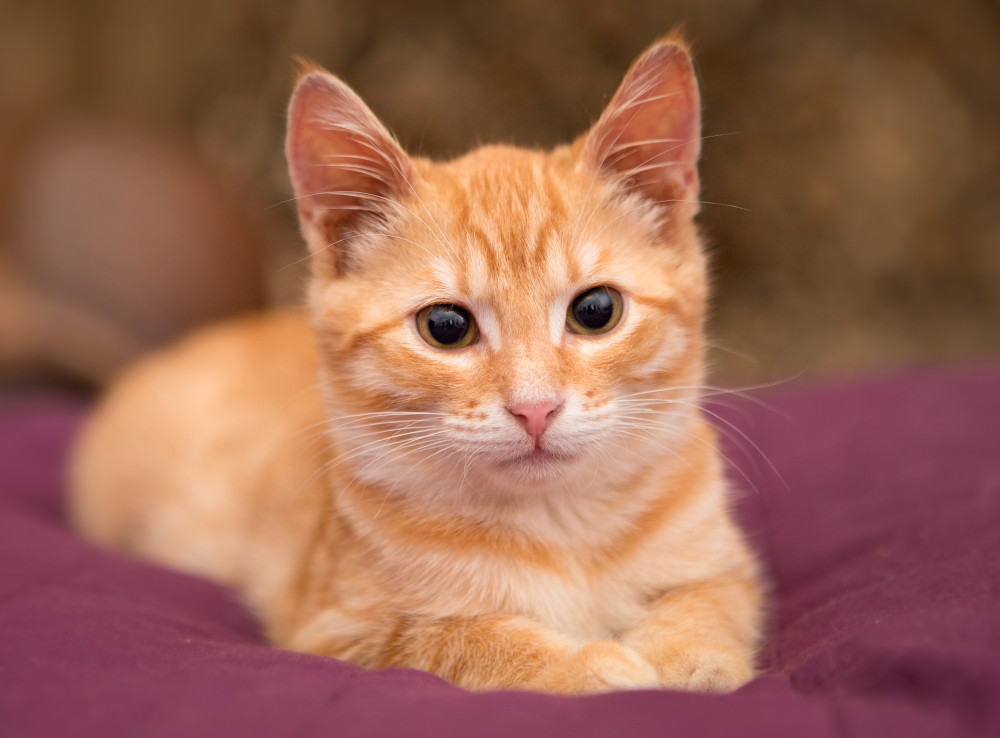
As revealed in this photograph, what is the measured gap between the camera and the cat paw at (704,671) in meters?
1.18

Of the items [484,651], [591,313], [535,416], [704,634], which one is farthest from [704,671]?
[591,313]

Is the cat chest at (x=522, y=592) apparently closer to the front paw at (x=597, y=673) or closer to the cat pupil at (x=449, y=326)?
the front paw at (x=597, y=673)

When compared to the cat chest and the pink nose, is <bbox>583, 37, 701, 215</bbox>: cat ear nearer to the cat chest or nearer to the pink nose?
the pink nose

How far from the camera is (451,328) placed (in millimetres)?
1369

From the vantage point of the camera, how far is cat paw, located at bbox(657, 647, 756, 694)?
3.86ft

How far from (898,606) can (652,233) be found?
70 centimetres

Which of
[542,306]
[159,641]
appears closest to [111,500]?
[159,641]

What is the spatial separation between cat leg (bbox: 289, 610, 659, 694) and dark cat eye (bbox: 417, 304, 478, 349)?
424mm

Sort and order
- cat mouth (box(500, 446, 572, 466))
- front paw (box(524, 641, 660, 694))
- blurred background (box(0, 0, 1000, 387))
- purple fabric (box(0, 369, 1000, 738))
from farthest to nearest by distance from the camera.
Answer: blurred background (box(0, 0, 1000, 387)) < cat mouth (box(500, 446, 572, 466)) < front paw (box(524, 641, 660, 694)) < purple fabric (box(0, 369, 1000, 738))

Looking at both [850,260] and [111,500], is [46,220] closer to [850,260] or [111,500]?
[111,500]

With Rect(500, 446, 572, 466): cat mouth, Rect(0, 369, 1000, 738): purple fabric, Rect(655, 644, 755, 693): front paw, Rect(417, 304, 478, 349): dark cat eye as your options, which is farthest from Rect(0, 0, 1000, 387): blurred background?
Rect(655, 644, 755, 693): front paw

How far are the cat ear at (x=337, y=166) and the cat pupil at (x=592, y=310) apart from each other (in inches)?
14.7

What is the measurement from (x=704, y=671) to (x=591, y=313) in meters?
0.54

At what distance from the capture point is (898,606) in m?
1.31
